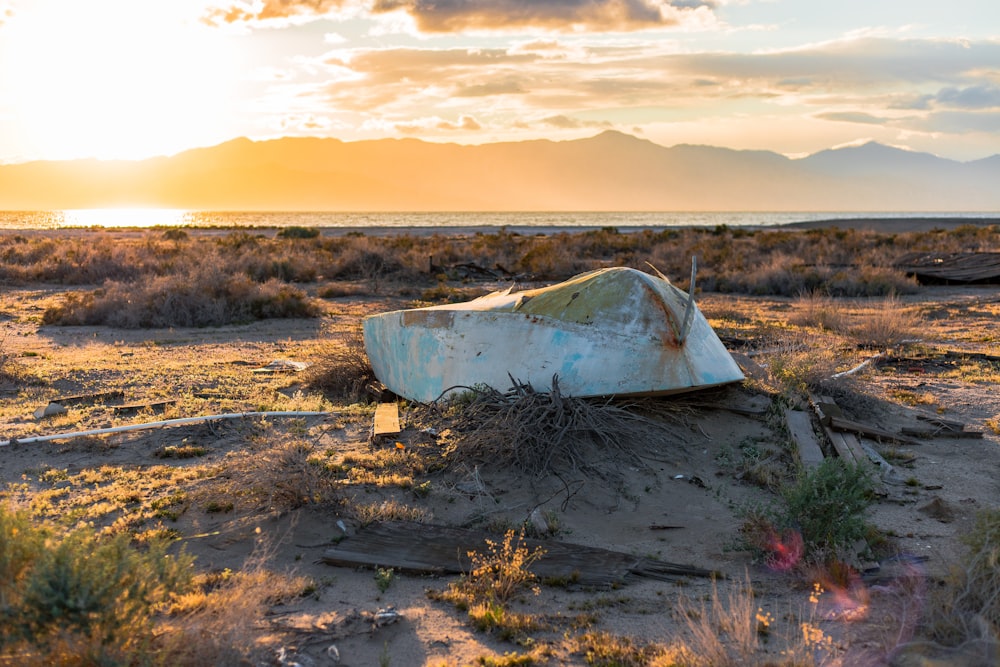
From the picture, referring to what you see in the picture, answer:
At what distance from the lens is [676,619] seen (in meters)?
3.78

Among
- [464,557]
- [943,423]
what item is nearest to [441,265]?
[943,423]

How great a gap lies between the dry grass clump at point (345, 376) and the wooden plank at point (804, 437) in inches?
165

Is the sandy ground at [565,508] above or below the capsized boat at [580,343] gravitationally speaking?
below

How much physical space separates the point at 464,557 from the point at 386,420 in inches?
95.8

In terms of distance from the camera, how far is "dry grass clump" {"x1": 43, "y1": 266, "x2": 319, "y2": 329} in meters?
13.6

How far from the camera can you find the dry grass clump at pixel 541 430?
229 inches

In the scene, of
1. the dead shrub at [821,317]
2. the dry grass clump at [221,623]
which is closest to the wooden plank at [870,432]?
the dry grass clump at [221,623]

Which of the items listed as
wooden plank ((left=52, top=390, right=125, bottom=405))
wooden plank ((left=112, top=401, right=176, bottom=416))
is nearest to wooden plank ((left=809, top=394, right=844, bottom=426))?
wooden plank ((left=112, top=401, right=176, bottom=416))

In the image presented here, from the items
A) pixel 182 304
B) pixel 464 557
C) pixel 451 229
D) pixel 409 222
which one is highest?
pixel 409 222

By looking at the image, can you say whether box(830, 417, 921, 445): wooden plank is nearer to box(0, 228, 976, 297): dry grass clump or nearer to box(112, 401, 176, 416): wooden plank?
box(112, 401, 176, 416): wooden plank

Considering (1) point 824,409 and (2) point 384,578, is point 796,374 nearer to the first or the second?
(1) point 824,409

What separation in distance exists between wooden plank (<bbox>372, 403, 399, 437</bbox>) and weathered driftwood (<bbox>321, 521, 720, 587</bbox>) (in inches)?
65.6

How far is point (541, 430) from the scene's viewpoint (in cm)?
593

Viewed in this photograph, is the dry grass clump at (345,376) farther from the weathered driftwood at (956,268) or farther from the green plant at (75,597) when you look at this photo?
the weathered driftwood at (956,268)
